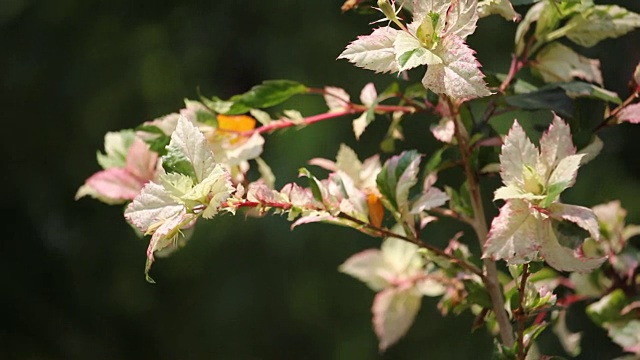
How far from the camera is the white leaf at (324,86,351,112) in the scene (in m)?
0.60

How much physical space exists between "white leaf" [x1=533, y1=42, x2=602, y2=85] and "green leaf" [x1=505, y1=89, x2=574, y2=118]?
4 cm

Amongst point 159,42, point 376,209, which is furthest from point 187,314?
point 376,209

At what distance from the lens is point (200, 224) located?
1.66 m

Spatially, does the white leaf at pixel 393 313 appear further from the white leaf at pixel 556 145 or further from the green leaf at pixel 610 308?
the white leaf at pixel 556 145

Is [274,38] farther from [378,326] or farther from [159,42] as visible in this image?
[378,326]

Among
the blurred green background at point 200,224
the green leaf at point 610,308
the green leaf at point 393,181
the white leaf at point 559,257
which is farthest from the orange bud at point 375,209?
the blurred green background at point 200,224

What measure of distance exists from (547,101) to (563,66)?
7 centimetres

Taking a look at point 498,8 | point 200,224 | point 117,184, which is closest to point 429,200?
point 498,8

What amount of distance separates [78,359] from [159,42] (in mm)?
672

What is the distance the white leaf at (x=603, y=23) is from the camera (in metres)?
0.58

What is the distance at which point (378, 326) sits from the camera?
670 millimetres

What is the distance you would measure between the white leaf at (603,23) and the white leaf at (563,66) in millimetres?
16

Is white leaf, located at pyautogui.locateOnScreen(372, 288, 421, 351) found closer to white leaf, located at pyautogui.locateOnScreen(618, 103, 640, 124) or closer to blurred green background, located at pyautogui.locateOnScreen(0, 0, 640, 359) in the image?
white leaf, located at pyautogui.locateOnScreen(618, 103, 640, 124)

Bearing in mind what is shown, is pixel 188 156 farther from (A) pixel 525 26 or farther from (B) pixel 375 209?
(A) pixel 525 26
